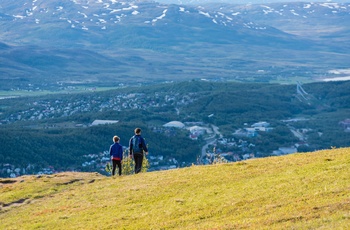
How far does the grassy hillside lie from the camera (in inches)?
673

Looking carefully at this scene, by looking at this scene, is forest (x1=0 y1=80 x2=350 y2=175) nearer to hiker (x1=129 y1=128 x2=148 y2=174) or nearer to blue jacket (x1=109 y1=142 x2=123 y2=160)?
blue jacket (x1=109 y1=142 x2=123 y2=160)

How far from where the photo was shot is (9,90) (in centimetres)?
16612

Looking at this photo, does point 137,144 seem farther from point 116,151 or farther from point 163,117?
point 163,117

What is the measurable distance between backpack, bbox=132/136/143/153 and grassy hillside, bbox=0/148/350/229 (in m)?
1.51

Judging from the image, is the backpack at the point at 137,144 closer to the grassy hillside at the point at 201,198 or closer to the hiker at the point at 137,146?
the hiker at the point at 137,146

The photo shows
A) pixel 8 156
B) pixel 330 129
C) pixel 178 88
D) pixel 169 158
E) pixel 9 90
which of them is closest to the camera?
pixel 8 156

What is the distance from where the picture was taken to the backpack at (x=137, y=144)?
28.0 metres

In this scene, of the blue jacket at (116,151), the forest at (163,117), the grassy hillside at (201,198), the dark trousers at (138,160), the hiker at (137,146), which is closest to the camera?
the grassy hillside at (201,198)

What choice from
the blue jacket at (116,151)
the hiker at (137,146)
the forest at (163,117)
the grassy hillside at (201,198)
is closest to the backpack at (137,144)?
the hiker at (137,146)

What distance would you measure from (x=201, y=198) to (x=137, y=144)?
26.0 ft

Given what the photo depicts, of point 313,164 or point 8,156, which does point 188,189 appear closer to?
point 313,164

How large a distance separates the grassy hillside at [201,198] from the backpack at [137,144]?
1.51 meters

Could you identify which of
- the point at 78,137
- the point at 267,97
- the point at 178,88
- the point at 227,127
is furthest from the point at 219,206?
the point at 178,88

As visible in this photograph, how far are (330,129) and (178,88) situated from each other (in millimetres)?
44219
